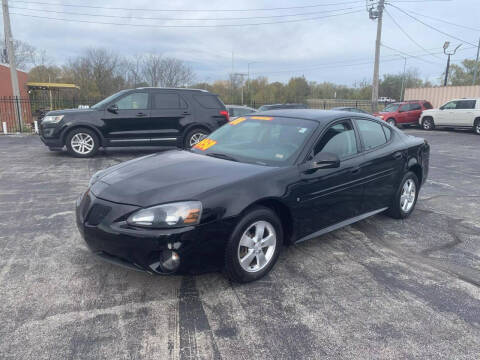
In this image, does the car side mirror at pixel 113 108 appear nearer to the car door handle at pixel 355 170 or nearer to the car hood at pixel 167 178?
the car hood at pixel 167 178

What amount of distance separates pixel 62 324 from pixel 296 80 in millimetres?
63979

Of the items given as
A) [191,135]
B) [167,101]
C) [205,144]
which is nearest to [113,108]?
[167,101]

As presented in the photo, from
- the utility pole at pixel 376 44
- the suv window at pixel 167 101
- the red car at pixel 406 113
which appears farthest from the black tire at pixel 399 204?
the utility pole at pixel 376 44

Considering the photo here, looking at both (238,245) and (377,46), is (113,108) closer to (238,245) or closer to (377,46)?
(238,245)

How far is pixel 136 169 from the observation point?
3.64 meters

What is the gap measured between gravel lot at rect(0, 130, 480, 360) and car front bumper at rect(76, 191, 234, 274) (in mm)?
331

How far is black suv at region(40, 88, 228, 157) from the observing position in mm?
9422

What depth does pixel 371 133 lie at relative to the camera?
4680mm

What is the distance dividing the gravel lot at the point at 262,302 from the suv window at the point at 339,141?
3.58 ft

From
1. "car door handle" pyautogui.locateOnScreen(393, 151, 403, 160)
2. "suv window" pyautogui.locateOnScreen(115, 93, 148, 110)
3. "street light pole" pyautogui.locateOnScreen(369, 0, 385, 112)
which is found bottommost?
"car door handle" pyautogui.locateOnScreen(393, 151, 403, 160)

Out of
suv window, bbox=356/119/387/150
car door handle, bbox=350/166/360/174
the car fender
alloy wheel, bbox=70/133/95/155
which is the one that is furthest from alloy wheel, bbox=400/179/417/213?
alloy wheel, bbox=70/133/95/155

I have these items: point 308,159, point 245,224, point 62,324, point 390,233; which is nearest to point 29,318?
point 62,324

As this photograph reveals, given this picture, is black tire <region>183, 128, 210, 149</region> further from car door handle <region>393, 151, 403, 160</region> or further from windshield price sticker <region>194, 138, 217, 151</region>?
car door handle <region>393, 151, 403, 160</region>

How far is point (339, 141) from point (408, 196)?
1.85m
